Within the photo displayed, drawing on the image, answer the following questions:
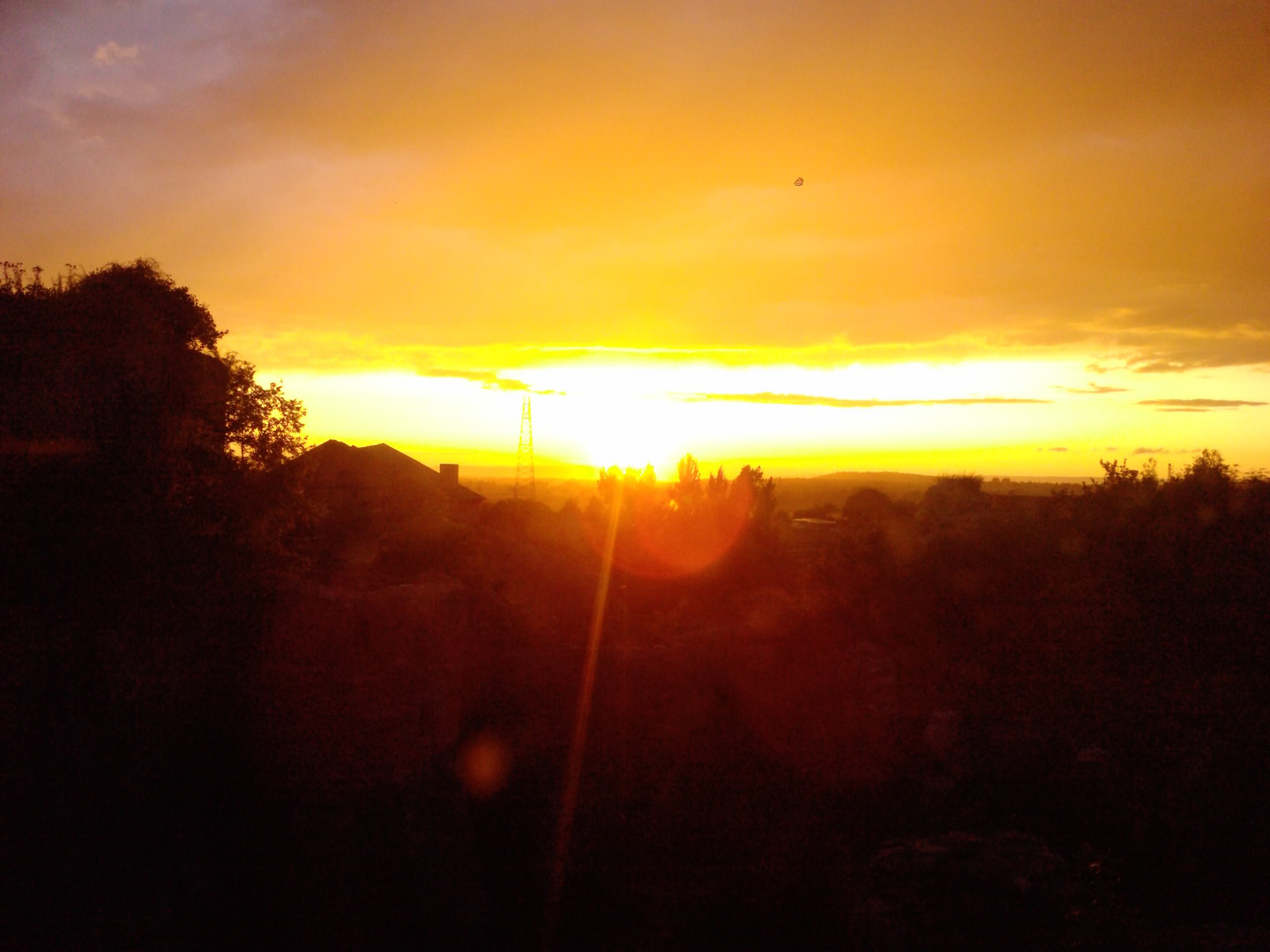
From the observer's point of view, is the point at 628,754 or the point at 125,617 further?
the point at 628,754

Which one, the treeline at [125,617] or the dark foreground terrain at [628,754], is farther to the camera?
the treeline at [125,617]

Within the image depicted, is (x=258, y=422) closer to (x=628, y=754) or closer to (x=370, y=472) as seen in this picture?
(x=628, y=754)

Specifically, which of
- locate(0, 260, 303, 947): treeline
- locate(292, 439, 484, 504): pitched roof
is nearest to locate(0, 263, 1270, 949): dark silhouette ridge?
locate(0, 260, 303, 947): treeline

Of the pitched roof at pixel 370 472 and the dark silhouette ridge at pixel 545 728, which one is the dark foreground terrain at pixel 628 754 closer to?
the dark silhouette ridge at pixel 545 728

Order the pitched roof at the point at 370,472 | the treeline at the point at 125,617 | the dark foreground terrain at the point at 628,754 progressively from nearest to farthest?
the dark foreground terrain at the point at 628,754 < the treeline at the point at 125,617 < the pitched roof at the point at 370,472

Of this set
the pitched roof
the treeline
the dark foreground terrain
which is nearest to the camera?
the dark foreground terrain

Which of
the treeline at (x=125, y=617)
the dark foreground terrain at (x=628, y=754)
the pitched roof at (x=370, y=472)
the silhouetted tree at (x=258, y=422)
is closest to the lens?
the dark foreground terrain at (x=628, y=754)

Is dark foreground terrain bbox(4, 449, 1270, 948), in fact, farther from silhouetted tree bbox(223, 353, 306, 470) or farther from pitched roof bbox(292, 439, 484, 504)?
pitched roof bbox(292, 439, 484, 504)

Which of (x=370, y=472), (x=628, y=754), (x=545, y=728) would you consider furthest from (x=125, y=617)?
(x=370, y=472)

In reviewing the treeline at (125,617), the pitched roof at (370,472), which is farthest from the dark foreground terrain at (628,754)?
the pitched roof at (370,472)

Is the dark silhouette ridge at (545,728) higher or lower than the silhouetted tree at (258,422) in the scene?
lower

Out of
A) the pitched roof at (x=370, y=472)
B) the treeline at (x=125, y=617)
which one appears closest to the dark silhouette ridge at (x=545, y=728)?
the treeline at (x=125, y=617)

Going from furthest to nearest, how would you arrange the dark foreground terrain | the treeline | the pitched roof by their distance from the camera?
the pitched roof
the treeline
the dark foreground terrain

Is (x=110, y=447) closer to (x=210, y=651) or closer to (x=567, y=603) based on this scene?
(x=210, y=651)
